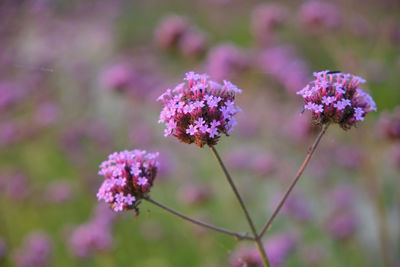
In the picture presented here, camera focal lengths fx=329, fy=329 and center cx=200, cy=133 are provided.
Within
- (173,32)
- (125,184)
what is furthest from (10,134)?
(125,184)

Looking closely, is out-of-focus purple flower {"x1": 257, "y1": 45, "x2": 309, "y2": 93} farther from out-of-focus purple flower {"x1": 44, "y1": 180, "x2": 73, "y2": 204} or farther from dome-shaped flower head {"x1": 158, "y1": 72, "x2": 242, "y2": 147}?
out-of-focus purple flower {"x1": 44, "y1": 180, "x2": 73, "y2": 204}

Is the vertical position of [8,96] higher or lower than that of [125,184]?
higher

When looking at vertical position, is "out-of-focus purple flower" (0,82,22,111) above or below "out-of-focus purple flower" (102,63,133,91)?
above

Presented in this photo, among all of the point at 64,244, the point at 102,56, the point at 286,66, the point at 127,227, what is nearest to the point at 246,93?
the point at 286,66

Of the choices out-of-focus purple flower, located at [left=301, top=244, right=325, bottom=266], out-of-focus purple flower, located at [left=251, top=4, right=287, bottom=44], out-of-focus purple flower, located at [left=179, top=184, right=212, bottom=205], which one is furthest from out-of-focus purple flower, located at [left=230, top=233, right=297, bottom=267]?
out-of-focus purple flower, located at [left=251, top=4, right=287, bottom=44]

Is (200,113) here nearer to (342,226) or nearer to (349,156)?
(342,226)

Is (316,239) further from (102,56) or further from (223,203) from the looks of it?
(102,56)
